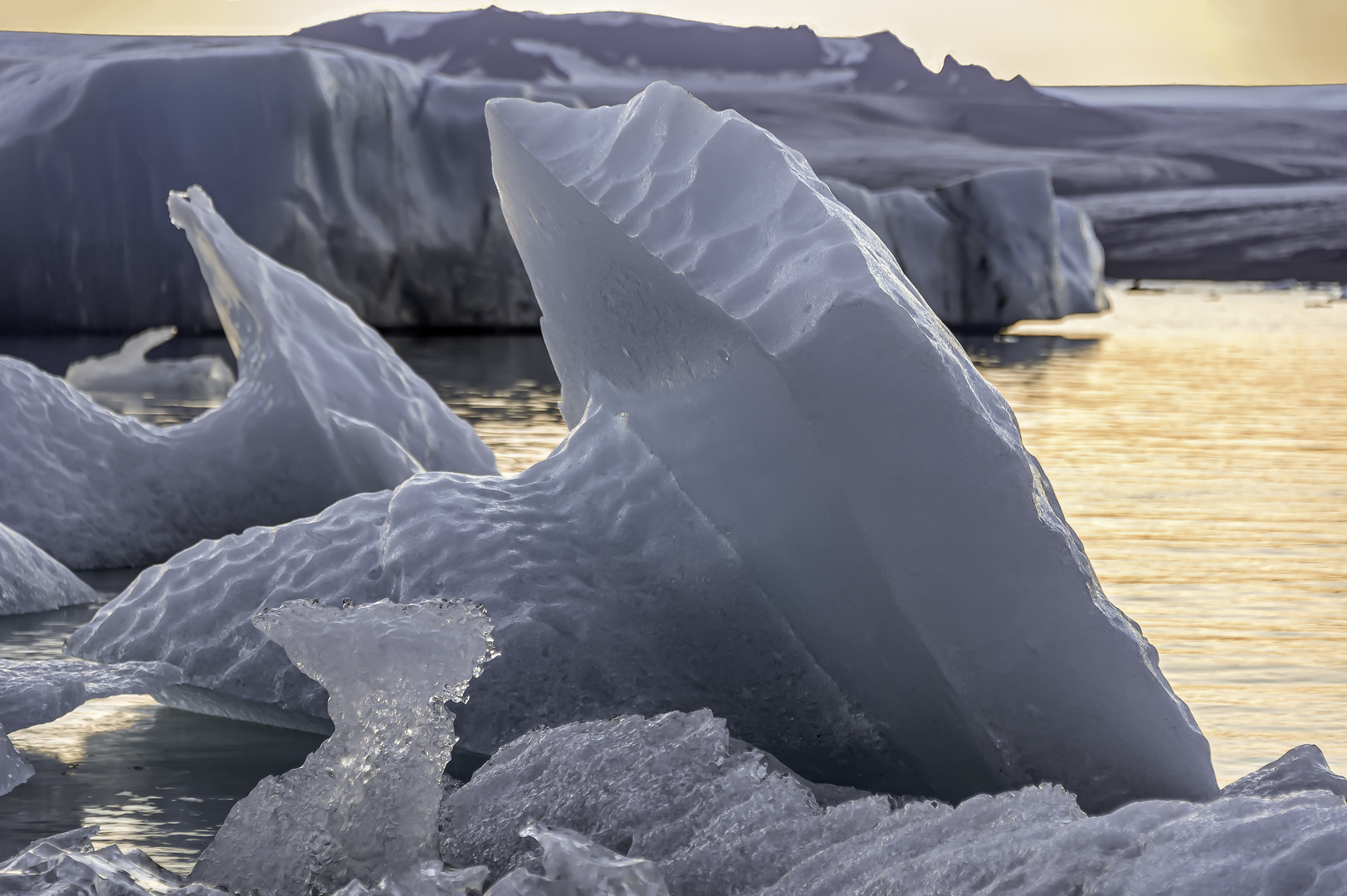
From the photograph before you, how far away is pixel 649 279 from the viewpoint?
2.55 m

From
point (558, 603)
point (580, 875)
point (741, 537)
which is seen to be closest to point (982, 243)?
point (558, 603)

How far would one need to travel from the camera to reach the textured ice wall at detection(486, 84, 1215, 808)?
2.20 meters

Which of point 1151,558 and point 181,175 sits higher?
point 181,175

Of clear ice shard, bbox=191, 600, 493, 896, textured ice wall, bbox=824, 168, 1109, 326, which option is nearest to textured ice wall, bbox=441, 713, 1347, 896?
clear ice shard, bbox=191, 600, 493, 896

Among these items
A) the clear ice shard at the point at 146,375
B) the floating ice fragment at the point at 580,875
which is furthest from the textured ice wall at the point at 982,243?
the floating ice fragment at the point at 580,875

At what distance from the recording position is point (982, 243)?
21.7 metres

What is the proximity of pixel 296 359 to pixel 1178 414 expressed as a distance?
6144mm

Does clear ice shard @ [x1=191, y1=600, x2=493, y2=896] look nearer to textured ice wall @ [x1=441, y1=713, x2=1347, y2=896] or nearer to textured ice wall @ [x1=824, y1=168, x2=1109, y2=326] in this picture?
textured ice wall @ [x1=441, y1=713, x2=1347, y2=896]

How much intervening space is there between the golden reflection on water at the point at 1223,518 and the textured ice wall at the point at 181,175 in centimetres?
703

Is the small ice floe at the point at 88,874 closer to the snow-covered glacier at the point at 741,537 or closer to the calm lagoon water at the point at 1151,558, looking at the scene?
the calm lagoon water at the point at 1151,558

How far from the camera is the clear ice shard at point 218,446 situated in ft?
15.3

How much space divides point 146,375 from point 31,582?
6782 mm

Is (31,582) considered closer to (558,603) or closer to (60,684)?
(60,684)

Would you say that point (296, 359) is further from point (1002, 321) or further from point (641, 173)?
point (1002, 321)
